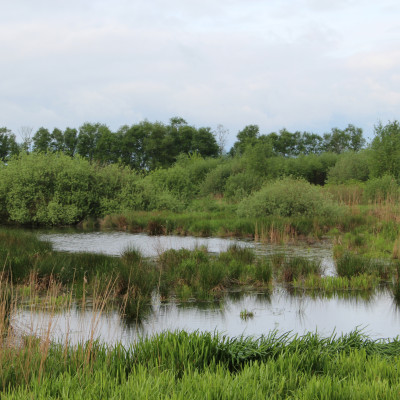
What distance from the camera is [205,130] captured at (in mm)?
69812

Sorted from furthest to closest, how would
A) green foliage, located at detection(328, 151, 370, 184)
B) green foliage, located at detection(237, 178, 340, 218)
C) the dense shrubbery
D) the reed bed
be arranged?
green foliage, located at detection(328, 151, 370, 184) < the dense shrubbery < green foliage, located at detection(237, 178, 340, 218) < the reed bed

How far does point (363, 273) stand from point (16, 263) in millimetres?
7533

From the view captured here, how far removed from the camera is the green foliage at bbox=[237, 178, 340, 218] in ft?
71.7

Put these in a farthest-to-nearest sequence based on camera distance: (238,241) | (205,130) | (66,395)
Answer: (205,130) < (238,241) < (66,395)

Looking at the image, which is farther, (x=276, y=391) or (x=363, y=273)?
(x=363, y=273)

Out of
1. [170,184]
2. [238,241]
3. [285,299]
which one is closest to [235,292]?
[285,299]

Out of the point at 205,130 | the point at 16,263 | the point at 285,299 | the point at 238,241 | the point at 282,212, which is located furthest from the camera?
the point at 205,130

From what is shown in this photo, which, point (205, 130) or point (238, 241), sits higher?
point (205, 130)

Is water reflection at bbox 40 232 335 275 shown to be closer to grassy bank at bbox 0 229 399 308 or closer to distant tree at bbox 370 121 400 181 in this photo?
grassy bank at bbox 0 229 399 308

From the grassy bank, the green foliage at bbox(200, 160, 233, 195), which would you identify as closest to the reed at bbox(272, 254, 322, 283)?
the grassy bank

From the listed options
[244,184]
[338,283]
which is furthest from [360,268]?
[244,184]

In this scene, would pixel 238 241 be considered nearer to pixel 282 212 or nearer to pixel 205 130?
pixel 282 212

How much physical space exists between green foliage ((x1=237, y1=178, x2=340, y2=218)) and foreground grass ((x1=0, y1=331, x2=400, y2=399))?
15.9m

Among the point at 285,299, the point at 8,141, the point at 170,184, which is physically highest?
the point at 8,141
